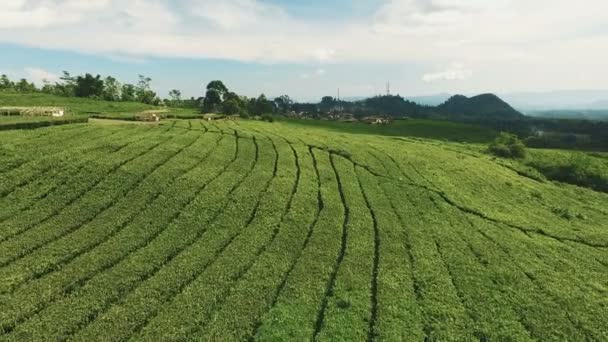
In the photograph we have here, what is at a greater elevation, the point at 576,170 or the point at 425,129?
the point at 425,129

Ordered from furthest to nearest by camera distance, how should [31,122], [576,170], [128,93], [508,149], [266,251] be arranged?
[128,93] < [508,149] < [576,170] < [31,122] < [266,251]

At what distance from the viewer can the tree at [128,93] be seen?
128 metres

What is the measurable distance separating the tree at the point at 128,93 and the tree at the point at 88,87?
775 centimetres

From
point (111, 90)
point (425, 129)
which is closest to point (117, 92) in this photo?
point (111, 90)

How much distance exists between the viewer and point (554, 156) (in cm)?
7319

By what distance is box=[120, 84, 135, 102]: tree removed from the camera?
128m

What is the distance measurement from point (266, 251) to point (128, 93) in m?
124

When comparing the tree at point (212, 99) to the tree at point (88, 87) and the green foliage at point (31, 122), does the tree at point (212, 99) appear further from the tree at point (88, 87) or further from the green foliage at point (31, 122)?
the green foliage at point (31, 122)

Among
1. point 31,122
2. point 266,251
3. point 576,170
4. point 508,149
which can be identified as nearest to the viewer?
point 266,251

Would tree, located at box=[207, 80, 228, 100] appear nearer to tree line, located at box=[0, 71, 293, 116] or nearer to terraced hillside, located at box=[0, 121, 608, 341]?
tree line, located at box=[0, 71, 293, 116]

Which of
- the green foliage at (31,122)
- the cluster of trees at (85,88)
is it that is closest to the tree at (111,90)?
the cluster of trees at (85,88)

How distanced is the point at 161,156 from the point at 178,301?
19949 millimetres

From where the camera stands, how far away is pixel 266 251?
84.6 feet

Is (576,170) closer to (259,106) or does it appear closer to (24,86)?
(259,106)
